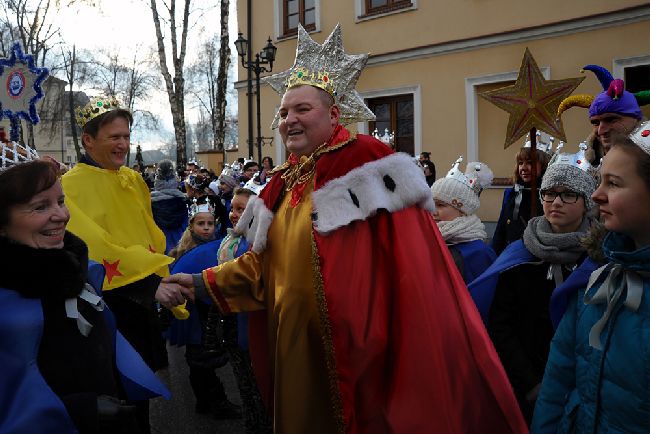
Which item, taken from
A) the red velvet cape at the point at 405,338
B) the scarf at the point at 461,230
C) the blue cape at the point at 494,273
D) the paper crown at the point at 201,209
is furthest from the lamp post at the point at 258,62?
the red velvet cape at the point at 405,338

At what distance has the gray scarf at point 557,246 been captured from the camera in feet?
9.16

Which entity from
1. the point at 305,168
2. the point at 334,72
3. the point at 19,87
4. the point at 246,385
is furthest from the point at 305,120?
the point at 19,87

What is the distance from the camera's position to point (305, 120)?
2.90 metres

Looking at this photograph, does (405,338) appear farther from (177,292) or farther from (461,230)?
(461,230)

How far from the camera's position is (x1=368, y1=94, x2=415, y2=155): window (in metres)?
15.7

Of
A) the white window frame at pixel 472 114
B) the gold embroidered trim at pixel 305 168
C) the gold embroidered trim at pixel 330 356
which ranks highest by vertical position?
the white window frame at pixel 472 114

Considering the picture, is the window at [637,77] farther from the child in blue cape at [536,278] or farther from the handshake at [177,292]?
the handshake at [177,292]

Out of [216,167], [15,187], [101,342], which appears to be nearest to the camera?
[15,187]

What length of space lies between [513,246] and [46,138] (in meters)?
71.5

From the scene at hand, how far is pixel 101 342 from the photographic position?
7.60 feet

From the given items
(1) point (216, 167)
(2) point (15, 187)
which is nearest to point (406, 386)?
(2) point (15, 187)

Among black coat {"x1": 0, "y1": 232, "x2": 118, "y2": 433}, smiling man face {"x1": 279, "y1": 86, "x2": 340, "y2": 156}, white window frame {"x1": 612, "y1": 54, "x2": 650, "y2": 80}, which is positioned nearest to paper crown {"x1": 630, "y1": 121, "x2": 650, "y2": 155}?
smiling man face {"x1": 279, "y1": 86, "x2": 340, "y2": 156}

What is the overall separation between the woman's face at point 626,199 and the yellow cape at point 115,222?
233 centimetres

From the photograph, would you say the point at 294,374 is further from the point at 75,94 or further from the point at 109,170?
the point at 75,94
